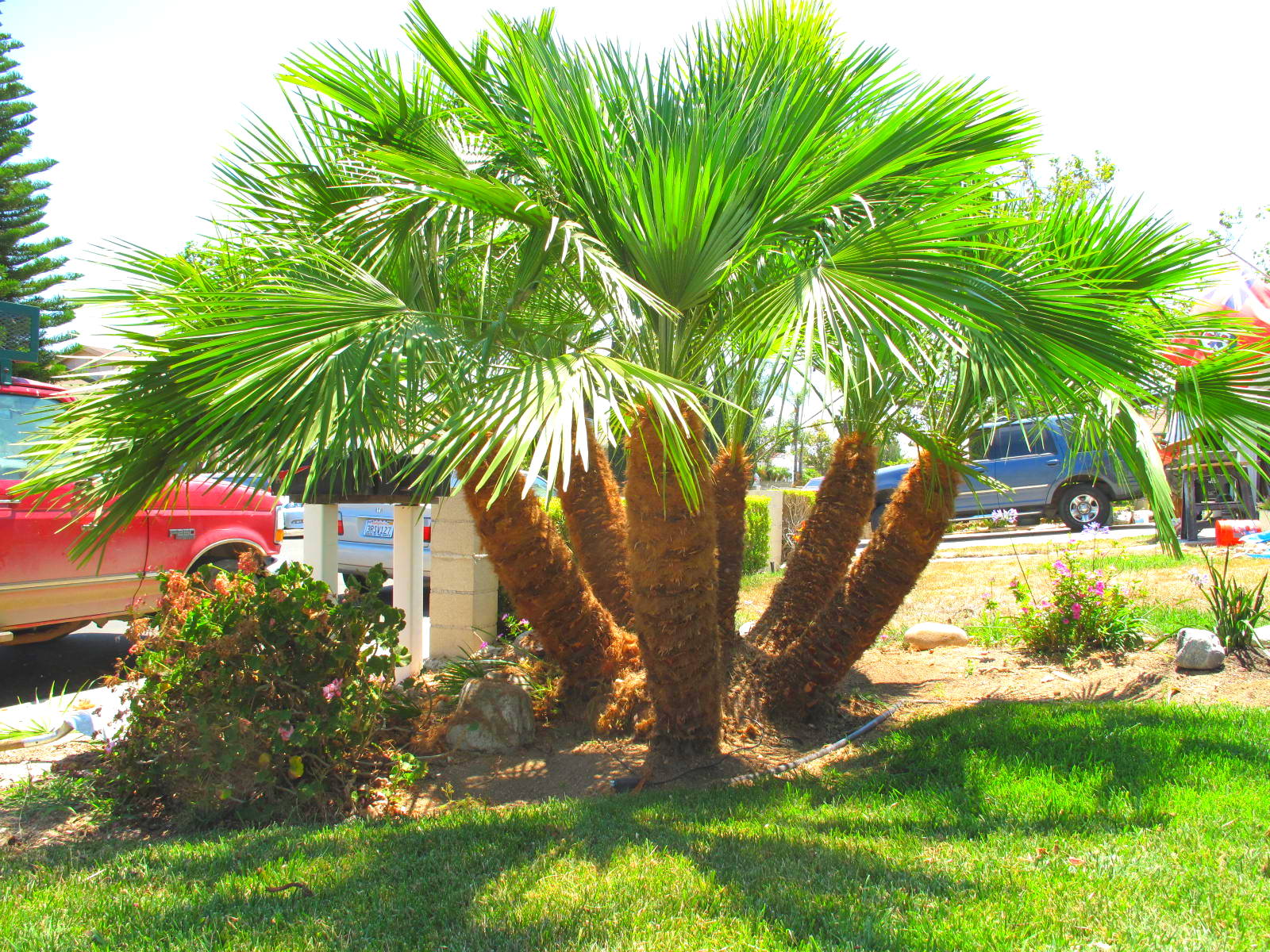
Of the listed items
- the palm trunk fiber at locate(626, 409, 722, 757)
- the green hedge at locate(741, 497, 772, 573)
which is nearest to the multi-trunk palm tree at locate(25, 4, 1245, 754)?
the palm trunk fiber at locate(626, 409, 722, 757)

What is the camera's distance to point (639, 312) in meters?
4.45

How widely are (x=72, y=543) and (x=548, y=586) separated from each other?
3593 millimetres

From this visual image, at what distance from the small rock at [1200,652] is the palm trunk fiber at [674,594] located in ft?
11.3

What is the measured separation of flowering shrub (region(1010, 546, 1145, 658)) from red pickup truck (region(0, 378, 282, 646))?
18.8 feet

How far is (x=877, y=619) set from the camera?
5.44 meters

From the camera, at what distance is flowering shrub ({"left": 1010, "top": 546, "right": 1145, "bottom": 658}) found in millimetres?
6691

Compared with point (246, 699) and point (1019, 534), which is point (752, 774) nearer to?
point (246, 699)

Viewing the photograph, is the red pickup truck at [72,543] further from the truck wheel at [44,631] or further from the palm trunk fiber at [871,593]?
the palm trunk fiber at [871,593]

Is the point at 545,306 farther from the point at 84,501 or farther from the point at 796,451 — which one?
the point at 84,501

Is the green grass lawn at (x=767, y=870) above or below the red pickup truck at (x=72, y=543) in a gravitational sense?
below

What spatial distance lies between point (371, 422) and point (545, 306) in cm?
201

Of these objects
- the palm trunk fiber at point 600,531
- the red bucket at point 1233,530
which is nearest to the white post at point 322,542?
the palm trunk fiber at point 600,531

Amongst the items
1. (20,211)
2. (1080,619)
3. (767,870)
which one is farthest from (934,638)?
(20,211)

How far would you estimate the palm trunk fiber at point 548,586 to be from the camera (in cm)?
534
